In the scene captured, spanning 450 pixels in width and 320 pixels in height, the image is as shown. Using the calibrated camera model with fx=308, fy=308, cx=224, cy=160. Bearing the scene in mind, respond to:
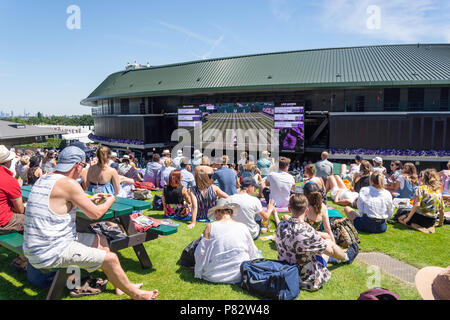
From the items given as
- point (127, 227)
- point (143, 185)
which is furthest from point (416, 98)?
point (127, 227)

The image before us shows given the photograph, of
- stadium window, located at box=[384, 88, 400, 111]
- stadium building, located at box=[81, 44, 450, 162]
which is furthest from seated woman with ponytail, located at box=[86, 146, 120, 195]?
stadium window, located at box=[384, 88, 400, 111]

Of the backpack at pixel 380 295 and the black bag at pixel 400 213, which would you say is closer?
the backpack at pixel 380 295

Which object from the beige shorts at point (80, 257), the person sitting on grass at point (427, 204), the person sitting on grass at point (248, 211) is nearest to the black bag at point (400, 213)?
the person sitting on grass at point (427, 204)

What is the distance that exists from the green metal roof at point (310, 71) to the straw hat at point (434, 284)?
21837 mm

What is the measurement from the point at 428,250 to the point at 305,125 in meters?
20.0

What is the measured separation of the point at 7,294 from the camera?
4.54 meters

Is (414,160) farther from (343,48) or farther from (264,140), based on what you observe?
(343,48)

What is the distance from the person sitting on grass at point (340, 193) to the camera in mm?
9430

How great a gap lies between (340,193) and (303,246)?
5848 millimetres

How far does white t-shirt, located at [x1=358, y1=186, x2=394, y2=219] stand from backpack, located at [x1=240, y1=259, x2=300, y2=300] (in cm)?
351

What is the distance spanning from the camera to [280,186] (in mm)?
8656

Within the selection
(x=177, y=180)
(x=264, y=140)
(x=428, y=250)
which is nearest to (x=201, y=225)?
(x=177, y=180)

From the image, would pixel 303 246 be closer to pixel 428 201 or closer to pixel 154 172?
pixel 428 201

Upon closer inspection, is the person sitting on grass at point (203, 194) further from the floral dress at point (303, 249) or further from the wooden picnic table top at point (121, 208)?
the floral dress at point (303, 249)
